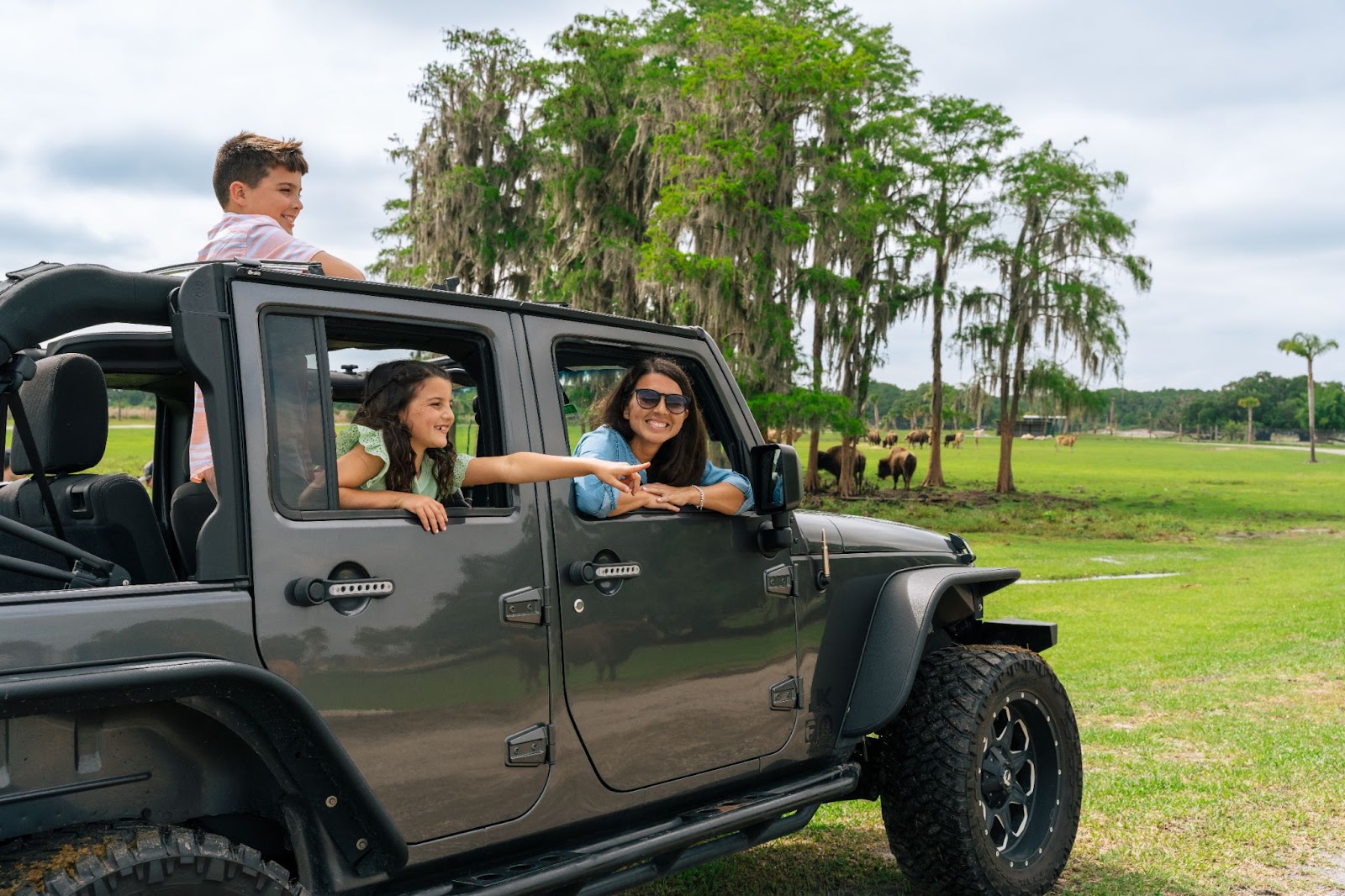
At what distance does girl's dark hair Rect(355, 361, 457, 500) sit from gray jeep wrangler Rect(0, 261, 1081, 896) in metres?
0.12

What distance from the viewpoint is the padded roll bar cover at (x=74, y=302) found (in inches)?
100

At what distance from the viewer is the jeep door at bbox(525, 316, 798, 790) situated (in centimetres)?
325

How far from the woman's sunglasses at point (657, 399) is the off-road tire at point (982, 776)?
149 cm

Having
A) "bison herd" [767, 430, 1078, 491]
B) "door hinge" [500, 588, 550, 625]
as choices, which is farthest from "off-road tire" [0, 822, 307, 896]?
"bison herd" [767, 430, 1078, 491]

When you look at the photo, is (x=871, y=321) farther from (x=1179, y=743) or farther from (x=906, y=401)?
(x=906, y=401)

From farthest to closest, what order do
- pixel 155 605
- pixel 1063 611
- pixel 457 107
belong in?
pixel 457 107, pixel 1063 611, pixel 155 605

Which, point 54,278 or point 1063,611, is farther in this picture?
point 1063,611

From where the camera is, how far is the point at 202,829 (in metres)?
2.60

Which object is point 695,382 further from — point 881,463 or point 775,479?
point 881,463

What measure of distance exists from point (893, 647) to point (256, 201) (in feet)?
8.67

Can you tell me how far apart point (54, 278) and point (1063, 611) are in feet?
52.1

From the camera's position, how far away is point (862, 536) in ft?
14.7

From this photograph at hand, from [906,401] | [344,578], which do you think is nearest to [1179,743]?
[344,578]

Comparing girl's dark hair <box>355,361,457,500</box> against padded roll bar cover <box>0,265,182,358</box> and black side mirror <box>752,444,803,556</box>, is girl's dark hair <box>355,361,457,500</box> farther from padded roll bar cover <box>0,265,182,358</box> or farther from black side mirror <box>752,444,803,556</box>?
black side mirror <box>752,444,803,556</box>
